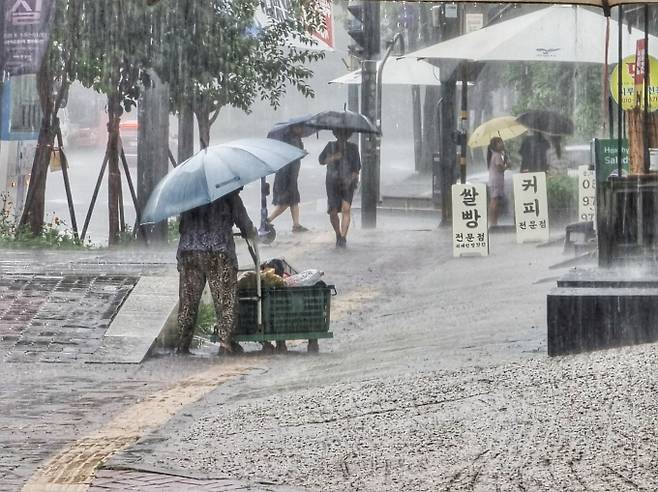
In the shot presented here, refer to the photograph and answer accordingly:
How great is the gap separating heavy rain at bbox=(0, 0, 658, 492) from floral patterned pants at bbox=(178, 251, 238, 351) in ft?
0.06

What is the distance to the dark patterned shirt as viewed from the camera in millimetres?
12828

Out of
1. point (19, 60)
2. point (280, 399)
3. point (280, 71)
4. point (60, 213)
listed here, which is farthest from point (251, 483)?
point (60, 213)

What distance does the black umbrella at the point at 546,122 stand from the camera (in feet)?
88.3

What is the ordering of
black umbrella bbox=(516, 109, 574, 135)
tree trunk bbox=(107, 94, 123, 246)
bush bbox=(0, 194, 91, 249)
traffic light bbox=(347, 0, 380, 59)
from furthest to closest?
black umbrella bbox=(516, 109, 574, 135)
traffic light bbox=(347, 0, 380, 59)
tree trunk bbox=(107, 94, 123, 246)
bush bbox=(0, 194, 91, 249)

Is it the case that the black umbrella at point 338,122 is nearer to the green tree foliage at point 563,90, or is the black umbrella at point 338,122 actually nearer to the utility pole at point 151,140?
the utility pole at point 151,140

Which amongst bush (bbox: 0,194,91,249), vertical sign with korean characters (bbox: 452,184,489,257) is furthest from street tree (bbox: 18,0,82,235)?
vertical sign with korean characters (bbox: 452,184,489,257)

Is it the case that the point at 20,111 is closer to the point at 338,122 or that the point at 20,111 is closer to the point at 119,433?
the point at 338,122

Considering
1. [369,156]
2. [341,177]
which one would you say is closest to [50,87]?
[341,177]

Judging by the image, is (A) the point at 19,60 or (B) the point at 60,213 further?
(B) the point at 60,213

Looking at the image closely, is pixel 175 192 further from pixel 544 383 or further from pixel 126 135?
pixel 126 135

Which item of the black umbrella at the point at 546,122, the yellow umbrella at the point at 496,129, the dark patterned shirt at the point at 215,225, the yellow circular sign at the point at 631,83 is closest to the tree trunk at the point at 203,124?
the yellow umbrella at the point at 496,129

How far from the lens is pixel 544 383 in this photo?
30.1ft

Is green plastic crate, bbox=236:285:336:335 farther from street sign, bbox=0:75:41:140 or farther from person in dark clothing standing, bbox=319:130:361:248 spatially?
street sign, bbox=0:75:41:140

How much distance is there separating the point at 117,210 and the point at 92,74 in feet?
6.18
